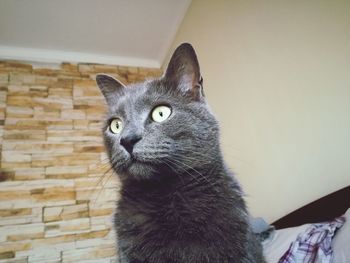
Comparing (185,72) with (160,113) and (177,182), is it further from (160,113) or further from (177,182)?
(177,182)

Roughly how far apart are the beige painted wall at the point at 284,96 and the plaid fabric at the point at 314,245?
196 millimetres

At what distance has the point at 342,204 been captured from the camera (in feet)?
3.22

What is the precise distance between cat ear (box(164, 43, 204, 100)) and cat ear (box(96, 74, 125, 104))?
19cm

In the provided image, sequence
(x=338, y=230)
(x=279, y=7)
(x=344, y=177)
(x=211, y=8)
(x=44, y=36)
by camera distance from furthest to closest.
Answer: (x=44, y=36), (x=211, y=8), (x=279, y=7), (x=344, y=177), (x=338, y=230)

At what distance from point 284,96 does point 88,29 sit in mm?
1760

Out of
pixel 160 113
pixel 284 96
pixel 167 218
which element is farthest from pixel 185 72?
pixel 284 96

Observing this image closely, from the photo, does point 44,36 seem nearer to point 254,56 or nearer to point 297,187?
point 254,56

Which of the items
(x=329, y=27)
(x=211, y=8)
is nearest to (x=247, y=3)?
(x=211, y=8)

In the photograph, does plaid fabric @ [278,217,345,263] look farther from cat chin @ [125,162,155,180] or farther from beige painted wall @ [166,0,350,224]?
cat chin @ [125,162,155,180]

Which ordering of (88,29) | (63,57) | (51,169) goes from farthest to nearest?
1. (63,57)
2. (88,29)
3. (51,169)

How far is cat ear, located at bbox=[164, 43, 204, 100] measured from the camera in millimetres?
707

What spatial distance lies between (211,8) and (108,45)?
106 centimetres

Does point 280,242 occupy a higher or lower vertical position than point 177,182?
lower

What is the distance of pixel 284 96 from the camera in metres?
1.34
